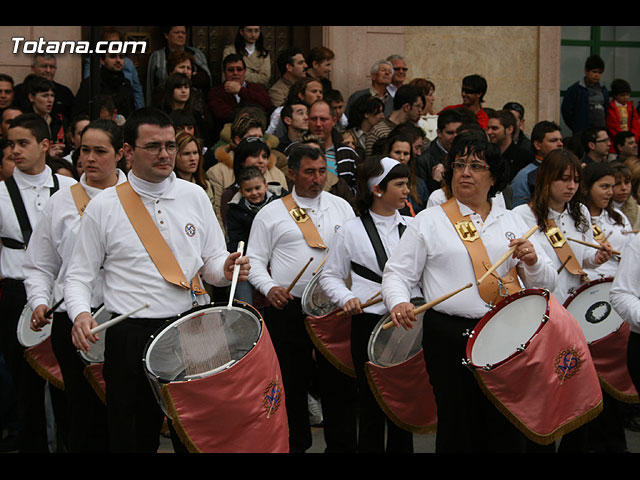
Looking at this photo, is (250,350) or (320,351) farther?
(320,351)

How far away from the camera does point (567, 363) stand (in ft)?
14.6

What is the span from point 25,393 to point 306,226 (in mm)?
2182

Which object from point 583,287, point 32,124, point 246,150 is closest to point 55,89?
point 246,150

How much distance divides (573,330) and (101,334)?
2.50 metres

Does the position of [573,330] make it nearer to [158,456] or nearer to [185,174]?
[158,456]

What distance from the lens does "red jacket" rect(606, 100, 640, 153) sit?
12.6 meters

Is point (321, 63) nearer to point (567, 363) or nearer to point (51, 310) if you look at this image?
point (51, 310)

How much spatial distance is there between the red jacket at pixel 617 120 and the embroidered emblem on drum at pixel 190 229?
900 centimetres

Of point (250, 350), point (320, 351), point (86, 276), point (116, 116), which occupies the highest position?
point (116, 116)

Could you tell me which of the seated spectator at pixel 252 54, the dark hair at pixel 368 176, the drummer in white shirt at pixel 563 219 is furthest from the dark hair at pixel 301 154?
the seated spectator at pixel 252 54

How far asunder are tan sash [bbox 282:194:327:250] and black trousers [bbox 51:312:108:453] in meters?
1.79

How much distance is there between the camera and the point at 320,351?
6211 millimetres

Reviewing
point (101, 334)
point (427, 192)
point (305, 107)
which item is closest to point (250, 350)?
point (101, 334)

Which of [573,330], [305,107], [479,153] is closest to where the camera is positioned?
[573,330]
